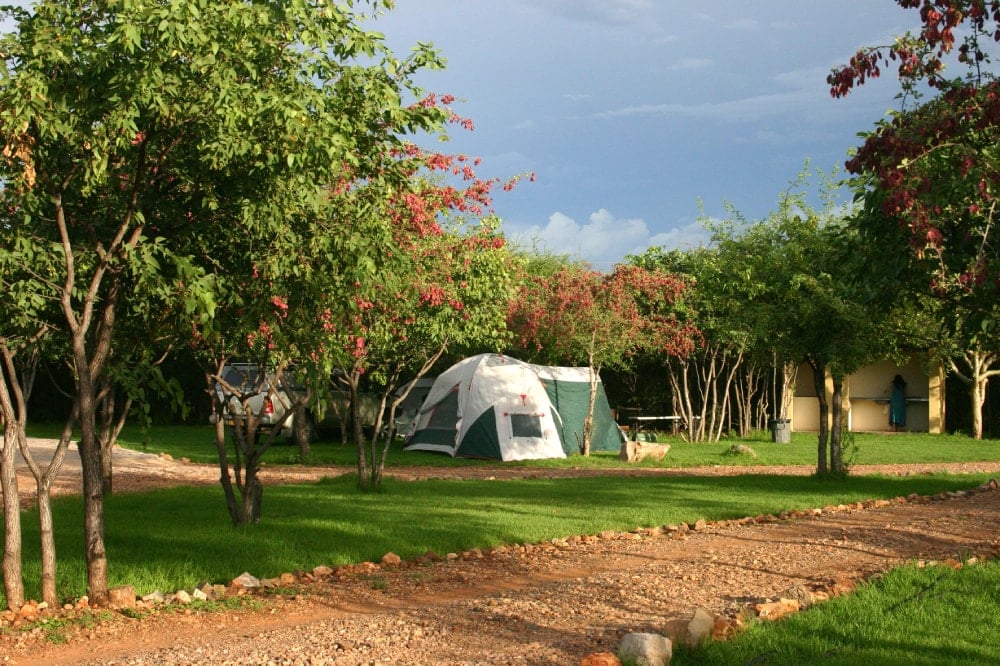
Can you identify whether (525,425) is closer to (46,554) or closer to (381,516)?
(381,516)

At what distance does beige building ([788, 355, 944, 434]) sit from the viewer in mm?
32906

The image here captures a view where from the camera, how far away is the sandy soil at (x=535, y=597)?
5.96m

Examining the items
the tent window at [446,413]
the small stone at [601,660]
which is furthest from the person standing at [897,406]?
the small stone at [601,660]

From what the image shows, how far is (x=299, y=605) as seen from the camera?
728 centimetres

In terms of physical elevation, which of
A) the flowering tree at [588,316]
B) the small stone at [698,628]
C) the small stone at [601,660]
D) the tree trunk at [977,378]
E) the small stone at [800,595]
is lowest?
the small stone at [800,595]

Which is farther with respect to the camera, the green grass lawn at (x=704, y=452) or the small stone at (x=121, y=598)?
the green grass lawn at (x=704, y=452)

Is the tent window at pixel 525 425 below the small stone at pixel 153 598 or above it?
above

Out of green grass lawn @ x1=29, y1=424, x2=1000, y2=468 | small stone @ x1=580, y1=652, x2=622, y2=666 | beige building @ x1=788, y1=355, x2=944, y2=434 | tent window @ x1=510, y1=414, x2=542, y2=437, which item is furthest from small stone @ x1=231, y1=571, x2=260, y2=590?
beige building @ x1=788, y1=355, x2=944, y2=434

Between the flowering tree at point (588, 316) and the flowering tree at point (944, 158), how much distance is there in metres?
13.3

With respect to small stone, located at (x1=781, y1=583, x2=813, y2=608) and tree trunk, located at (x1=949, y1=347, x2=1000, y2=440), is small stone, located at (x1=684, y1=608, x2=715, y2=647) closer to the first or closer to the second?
small stone, located at (x1=781, y1=583, x2=813, y2=608)

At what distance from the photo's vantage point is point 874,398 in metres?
33.8

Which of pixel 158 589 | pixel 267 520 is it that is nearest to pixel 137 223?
pixel 158 589

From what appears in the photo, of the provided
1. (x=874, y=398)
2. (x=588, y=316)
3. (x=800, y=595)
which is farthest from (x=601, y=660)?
(x=874, y=398)

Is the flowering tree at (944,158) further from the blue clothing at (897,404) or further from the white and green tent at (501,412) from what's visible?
the blue clothing at (897,404)
